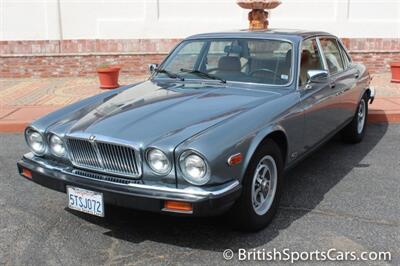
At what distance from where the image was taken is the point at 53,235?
3.68 m

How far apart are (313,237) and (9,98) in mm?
7420

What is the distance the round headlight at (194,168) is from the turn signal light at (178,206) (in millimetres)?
151

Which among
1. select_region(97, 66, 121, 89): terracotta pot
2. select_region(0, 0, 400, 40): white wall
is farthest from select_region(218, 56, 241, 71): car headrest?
select_region(0, 0, 400, 40): white wall

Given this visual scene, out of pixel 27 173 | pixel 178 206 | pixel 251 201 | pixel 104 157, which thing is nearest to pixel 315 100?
pixel 251 201

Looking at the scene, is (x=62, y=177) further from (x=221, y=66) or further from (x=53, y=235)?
(x=221, y=66)

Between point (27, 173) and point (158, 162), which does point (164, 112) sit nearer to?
point (158, 162)

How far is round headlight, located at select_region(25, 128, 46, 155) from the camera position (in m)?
3.72

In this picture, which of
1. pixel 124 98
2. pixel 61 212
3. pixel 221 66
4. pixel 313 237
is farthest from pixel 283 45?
pixel 61 212

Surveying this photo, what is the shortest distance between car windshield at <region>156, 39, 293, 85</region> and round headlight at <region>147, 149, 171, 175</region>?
4.89 feet

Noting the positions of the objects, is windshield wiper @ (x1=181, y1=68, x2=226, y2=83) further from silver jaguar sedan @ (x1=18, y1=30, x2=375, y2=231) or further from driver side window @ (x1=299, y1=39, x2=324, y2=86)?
driver side window @ (x1=299, y1=39, x2=324, y2=86)

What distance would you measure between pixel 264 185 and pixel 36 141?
6.03 feet

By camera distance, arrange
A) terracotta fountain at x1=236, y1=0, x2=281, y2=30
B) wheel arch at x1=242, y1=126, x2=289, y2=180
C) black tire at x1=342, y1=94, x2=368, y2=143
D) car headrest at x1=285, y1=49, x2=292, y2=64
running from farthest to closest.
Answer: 1. terracotta fountain at x1=236, y1=0, x2=281, y2=30
2. black tire at x1=342, y1=94, x2=368, y2=143
3. car headrest at x1=285, y1=49, x2=292, y2=64
4. wheel arch at x1=242, y1=126, x2=289, y2=180

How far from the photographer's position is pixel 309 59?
15.1 ft

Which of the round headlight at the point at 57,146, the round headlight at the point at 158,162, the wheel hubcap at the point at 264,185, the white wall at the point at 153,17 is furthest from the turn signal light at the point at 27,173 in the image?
the white wall at the point at 153,17
